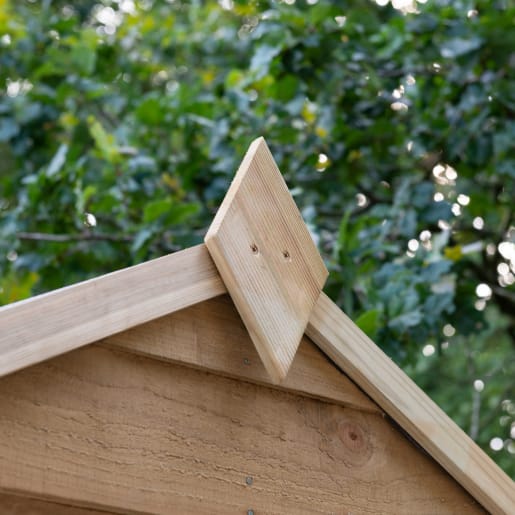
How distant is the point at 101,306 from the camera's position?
113cm

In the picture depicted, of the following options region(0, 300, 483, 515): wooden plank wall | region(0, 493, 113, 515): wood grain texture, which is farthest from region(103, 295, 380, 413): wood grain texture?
region(0, 493, 113, 515): wood grain texture

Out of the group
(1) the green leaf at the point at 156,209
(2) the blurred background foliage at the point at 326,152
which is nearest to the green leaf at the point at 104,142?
(2) the blurred background foliage at the point at 326,152

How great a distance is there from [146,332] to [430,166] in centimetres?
274

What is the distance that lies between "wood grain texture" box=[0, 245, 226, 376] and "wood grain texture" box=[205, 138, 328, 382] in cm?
3

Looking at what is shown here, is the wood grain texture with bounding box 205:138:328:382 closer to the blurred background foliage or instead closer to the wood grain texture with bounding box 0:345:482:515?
the wood grain texture with bounding box 0:345:482:515

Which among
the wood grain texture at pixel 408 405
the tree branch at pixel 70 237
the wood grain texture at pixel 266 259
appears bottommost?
the tree branch at pixel 70 237

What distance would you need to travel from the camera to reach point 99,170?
12.7ft

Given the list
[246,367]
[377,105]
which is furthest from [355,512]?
[377,105]

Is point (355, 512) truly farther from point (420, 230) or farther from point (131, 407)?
point (420, 230)

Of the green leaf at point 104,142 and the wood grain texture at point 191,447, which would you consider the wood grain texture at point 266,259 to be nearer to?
the wood grain texture at point 191,447

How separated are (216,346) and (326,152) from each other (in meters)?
2.57

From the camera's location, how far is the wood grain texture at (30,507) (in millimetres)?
1109

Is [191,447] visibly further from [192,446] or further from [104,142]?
[104,142]

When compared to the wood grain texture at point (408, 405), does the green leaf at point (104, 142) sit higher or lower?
lower
